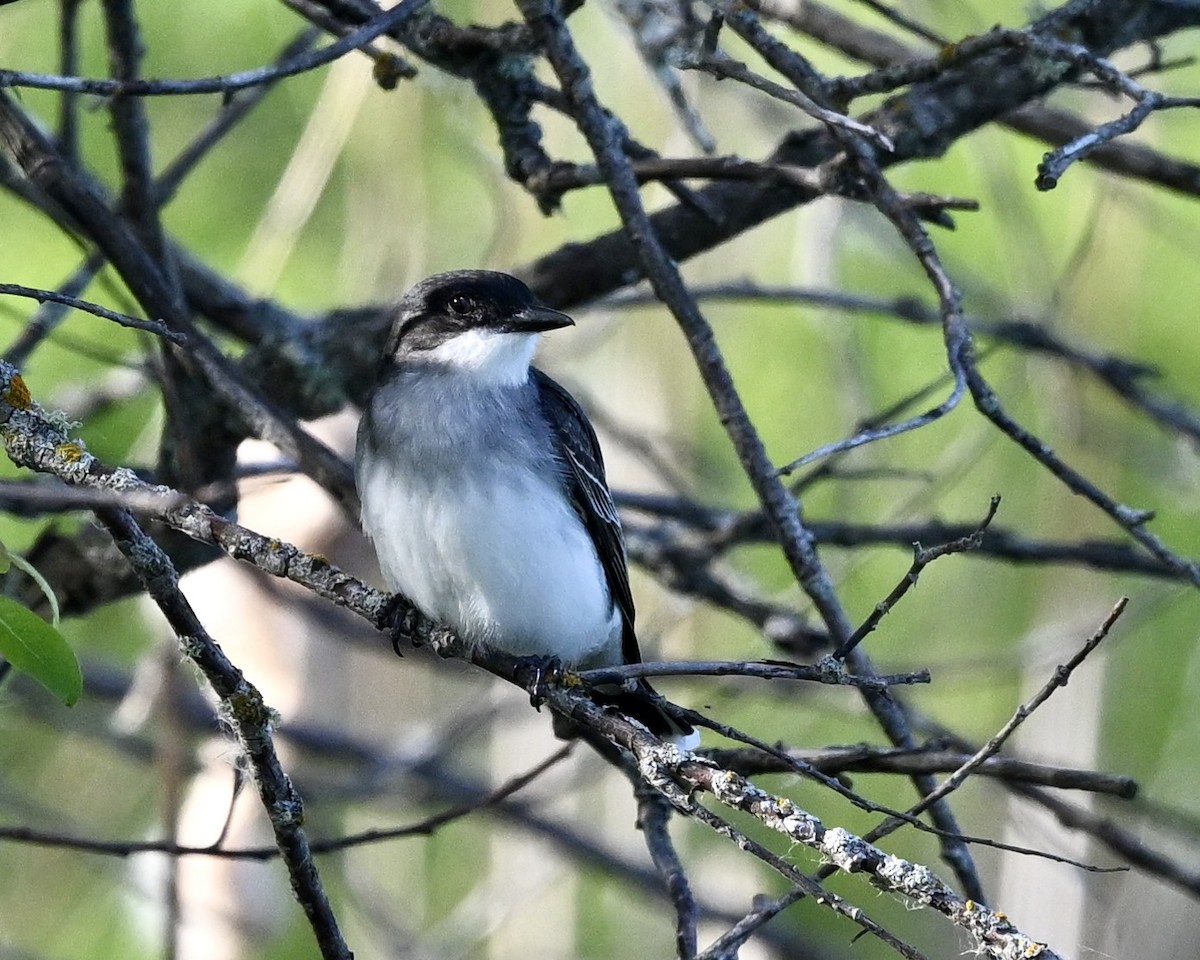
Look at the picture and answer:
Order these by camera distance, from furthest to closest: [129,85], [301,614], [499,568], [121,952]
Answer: [121,952] < [301,614] < [499,568] < [129,85]

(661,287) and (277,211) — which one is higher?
(277,211)

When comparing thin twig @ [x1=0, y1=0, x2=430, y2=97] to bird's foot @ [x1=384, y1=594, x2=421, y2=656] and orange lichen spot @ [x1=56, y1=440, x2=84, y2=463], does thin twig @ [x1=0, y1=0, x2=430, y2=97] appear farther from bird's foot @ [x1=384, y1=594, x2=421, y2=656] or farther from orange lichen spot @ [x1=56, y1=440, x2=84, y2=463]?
bird's foot @ [x1=384, y1=594, x2=421, y2=656]

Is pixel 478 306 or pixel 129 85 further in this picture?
pixel 478 306

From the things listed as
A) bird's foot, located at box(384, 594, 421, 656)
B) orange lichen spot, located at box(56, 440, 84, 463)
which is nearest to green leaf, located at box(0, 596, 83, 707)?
orange lichen spot, located at box(56, 440, 84, 463)

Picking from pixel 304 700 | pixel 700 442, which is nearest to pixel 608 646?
pixel 304 700

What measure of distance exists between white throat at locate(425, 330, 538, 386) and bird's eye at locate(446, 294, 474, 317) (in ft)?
0.23

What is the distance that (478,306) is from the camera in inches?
170

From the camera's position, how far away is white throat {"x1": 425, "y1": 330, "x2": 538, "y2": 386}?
168 inches

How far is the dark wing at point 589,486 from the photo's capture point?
4352mm

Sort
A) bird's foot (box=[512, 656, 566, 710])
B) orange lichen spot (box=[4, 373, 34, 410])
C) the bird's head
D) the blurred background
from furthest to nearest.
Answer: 1. the blurred background
2. the bird's head
3. bird's foot (box=[512, 656, 566, 710])
4. orange lichen spot (box=[4, 373, 34, 410])

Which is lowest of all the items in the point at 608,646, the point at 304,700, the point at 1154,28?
the point at 608,646

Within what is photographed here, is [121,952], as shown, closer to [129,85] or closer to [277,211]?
[277,211]

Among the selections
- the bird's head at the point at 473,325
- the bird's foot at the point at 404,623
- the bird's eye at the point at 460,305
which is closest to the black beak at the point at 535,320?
the bird's head at the point at 473,325

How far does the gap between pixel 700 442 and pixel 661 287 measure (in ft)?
16.7
